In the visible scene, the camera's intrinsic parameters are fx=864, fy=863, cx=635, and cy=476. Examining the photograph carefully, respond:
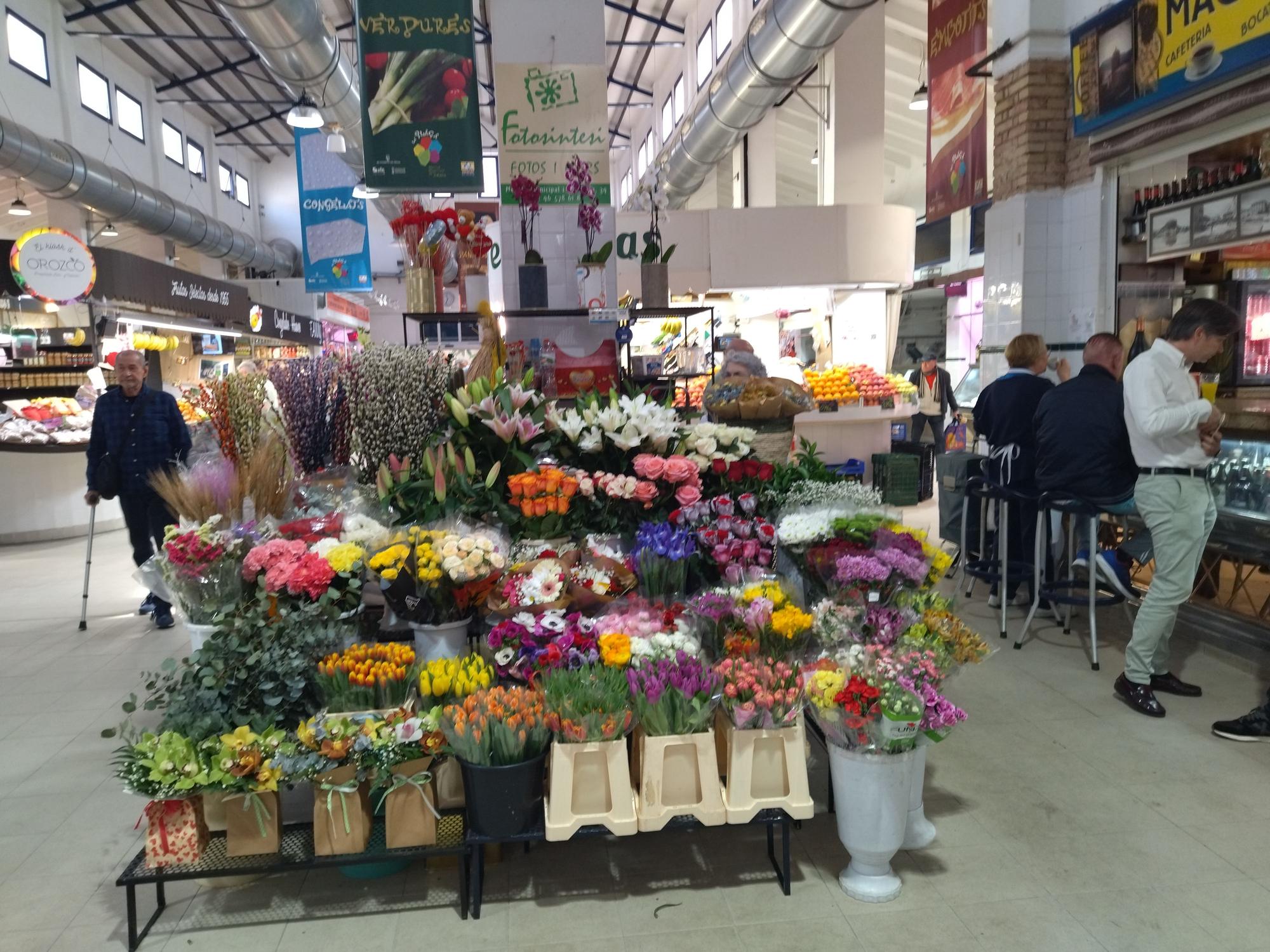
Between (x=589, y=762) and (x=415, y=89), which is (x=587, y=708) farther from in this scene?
(x=415, y=89)

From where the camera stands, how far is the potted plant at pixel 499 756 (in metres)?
2.37

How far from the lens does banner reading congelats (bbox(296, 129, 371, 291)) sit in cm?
1141

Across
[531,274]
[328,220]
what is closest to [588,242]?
[531,274]

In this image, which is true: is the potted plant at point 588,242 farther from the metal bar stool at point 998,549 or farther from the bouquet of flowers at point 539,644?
the bouquet of flowers at point 539,644

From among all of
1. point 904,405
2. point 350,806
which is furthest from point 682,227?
point 350,806

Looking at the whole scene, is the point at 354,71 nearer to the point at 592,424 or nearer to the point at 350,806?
the point at 592,424

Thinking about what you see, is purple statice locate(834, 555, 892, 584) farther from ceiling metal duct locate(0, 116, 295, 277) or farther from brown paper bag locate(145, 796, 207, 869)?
ceiling metal duct locate(0, 116, 295, 277)

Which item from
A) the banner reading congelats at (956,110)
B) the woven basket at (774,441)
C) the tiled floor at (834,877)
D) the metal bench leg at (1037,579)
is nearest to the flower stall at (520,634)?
→ the tiled floor at (834,877)

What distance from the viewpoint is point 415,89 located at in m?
5.68

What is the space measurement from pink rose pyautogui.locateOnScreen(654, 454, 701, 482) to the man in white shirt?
A: 1.88 meters

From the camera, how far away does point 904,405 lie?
30.1 feet

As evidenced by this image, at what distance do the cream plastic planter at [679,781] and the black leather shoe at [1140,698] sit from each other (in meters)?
2.28

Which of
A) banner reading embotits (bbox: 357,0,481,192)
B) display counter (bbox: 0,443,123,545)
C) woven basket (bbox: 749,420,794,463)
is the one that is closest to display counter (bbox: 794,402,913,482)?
banner reading embotits (bbox: 357,0,481,192)

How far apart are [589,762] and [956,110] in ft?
20.6
